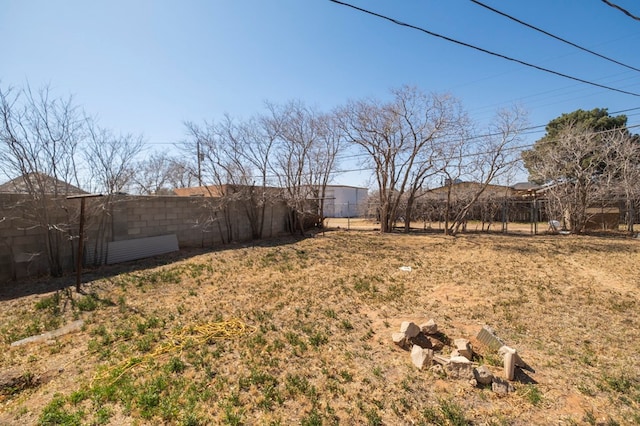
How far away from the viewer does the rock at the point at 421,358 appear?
288 centimetres

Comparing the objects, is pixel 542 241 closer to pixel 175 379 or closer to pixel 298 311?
pixel 298 311

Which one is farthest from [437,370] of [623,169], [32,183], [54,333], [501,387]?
[623,169]

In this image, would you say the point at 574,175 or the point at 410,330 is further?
the point at 574,175

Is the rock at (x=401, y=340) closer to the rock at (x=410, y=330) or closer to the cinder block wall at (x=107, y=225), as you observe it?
the rock at (x=410, y=330)

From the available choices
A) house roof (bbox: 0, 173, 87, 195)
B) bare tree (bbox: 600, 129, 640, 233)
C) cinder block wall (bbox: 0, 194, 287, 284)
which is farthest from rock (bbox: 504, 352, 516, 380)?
bare tree (bbox: 600, 129, 640, 233)

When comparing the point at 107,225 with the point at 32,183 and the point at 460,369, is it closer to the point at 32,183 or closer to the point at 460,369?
the point at 32,183

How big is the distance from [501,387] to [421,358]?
679 millimetres

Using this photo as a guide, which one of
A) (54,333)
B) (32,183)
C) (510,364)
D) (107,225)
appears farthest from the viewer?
(107,225)

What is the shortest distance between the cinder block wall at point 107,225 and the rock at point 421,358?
6.73 m

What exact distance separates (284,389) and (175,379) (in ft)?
3.33

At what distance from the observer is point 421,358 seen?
290 cm

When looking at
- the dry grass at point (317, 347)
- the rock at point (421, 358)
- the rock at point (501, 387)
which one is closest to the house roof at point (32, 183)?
the dry grass at point (317, 347)

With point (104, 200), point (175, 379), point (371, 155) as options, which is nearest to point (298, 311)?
point (175, 379)

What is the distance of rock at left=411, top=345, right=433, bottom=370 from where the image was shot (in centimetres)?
288
